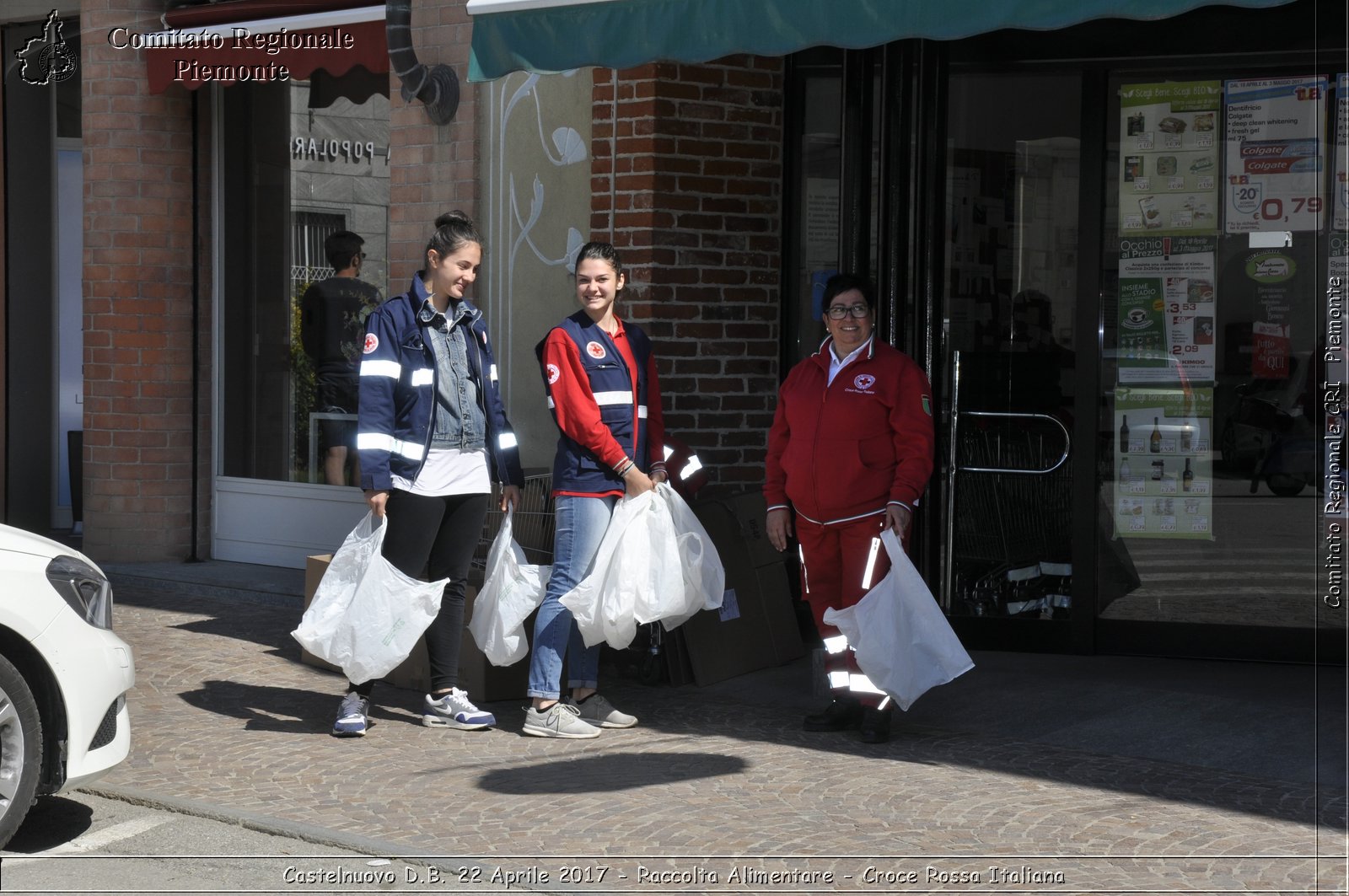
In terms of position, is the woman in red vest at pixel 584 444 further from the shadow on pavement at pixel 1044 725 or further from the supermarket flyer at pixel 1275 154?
the supermarket flyer at pixel 1275 154

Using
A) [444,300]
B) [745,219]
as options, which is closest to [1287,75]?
[745,219]

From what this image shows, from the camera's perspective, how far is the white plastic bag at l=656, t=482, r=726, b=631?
6164 mm

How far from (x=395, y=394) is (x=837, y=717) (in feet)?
7.03

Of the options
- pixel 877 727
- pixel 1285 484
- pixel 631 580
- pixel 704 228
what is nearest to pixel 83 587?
pixel 631 580

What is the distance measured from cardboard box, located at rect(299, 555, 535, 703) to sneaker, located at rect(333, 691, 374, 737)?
1.88 ft

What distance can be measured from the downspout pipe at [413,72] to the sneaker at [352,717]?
3.63 metres

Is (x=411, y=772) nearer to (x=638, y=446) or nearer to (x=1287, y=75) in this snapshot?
(x=638, y=446)

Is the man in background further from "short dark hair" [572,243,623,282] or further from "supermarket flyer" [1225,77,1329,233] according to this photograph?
"supermarket flyer" [1225,77,1329,233]

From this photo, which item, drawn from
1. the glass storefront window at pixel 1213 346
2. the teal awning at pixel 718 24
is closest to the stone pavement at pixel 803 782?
the glass storefront window at pixel 1213 346

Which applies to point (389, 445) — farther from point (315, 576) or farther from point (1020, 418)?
point (1020, 418)

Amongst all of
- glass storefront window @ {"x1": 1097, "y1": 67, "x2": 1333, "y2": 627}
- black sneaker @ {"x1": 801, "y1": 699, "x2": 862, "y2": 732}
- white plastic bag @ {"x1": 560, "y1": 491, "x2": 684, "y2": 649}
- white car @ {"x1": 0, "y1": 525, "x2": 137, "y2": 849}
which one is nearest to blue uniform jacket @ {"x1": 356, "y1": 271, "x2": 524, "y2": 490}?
white plastic bag @ {"x1": 560, "y1": 491, "x2": 684, "y2": 649}

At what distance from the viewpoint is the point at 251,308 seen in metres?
10.6

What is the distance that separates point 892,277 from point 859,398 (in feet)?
5.89

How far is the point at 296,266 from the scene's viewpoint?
10.4 meters
